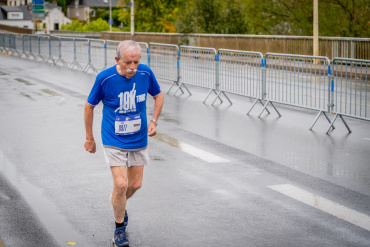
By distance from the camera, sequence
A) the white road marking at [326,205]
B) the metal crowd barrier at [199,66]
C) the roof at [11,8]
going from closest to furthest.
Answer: the white road marking at [326,205] < the metal crowd barrier at [199,66] < the roof at [11,8]

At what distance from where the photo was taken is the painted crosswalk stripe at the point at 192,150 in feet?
30.7

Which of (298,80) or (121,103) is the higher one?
(121,103)

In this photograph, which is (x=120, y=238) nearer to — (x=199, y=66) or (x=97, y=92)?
(x=97, y=92)

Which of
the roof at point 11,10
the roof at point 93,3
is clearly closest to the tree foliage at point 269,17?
the roof at point 11,10

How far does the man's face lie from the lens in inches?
216

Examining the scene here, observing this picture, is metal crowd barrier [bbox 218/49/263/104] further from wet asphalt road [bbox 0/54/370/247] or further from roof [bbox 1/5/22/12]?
roof [bbox 1/5/22/12]

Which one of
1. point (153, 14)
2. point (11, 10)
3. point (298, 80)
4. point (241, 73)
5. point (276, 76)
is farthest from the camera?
point (11, 10)

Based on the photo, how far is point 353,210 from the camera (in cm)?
685

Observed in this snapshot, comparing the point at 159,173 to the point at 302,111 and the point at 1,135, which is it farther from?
the point at 302,111

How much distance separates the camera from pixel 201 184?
26.0ft

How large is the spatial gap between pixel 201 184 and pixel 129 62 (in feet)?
9.11

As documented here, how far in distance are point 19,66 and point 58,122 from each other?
15.4 metres

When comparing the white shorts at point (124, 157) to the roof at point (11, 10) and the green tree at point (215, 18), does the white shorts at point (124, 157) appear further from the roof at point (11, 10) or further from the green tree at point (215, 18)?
the roof at point (11, 10)

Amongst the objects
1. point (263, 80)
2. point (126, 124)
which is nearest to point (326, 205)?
point (126, 124)
